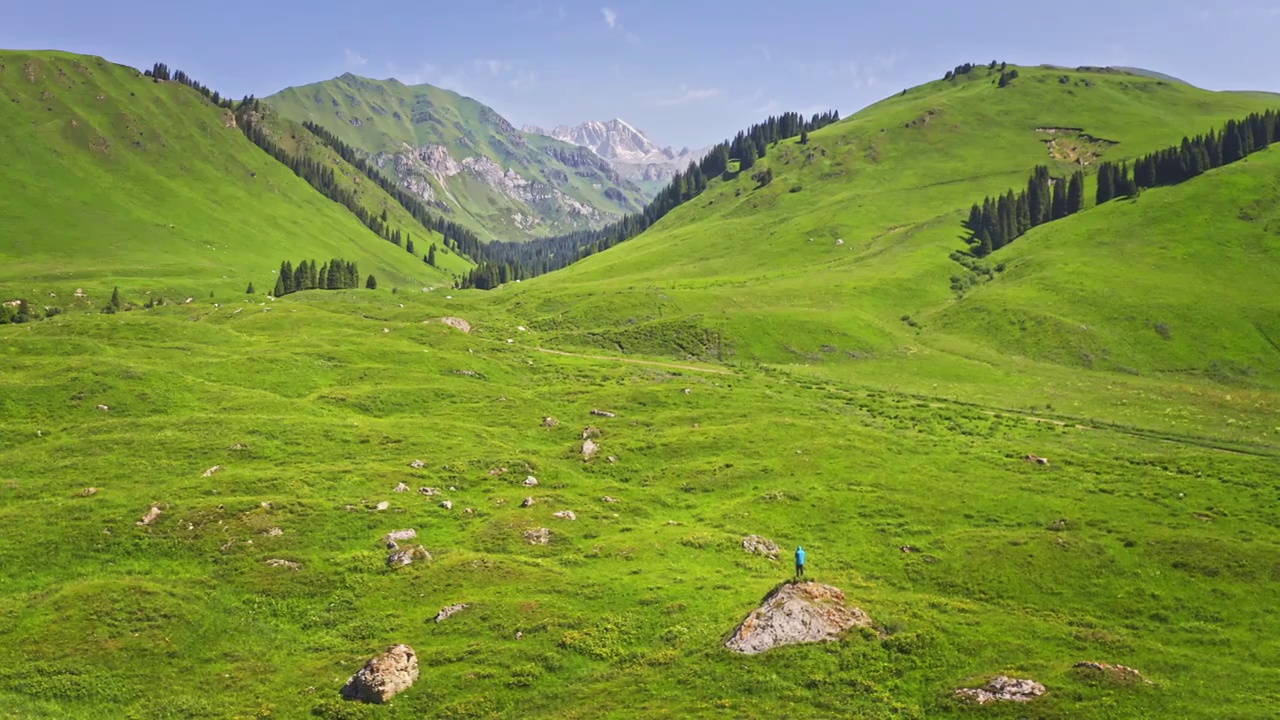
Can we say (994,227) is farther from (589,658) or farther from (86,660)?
(86,660)

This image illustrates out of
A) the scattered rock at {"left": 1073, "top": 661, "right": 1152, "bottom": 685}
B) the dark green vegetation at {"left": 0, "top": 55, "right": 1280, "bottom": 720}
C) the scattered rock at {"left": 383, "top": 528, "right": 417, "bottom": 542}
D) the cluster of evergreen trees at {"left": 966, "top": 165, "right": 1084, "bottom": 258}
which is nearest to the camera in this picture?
the scattered rock at {"left": 1073, "top": 661, "right": 1152, "bottom": 685}

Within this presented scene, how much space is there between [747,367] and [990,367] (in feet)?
113

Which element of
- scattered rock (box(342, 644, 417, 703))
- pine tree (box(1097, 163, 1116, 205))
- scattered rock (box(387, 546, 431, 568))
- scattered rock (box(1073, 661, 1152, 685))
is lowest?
scattered rock (box(342, 644, 417, 703))

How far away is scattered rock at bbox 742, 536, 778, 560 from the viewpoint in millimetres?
44344

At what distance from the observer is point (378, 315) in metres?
127

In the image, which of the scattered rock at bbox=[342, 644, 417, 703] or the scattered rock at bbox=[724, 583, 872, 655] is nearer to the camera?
the scattered rock at bbox=[342, 644, 417, 703]

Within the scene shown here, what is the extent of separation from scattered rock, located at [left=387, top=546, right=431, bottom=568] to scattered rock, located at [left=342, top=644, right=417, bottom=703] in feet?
32.9

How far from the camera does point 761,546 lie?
147 feet

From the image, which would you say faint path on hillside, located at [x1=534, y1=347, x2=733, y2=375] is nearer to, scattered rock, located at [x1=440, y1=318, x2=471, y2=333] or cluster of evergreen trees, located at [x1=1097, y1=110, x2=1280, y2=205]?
scattered rock, located at [x1=440, y1=318, x2=471, y2=333]

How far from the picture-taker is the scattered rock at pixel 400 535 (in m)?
44.5

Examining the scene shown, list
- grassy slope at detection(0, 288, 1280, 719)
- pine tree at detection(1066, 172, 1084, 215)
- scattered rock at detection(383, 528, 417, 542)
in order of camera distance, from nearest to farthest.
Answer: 1. grassy slope at detection(0, 288, 1280, 719)
2. scattered rock at detection(383, 528, 417, 542)
3. pine tree at detection(1066, 172, 1084, 215)

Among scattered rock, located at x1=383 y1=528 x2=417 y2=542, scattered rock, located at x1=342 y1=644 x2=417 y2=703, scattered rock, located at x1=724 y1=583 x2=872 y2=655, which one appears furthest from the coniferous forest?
scattered rock, located at x1=342 y1=644 x2=417 y2=703

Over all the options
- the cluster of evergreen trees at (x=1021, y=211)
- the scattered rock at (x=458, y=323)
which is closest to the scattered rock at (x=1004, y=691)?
the scattered rock at (x=458, y=323)

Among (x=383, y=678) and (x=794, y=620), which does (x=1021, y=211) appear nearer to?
(x=794, y=620)
